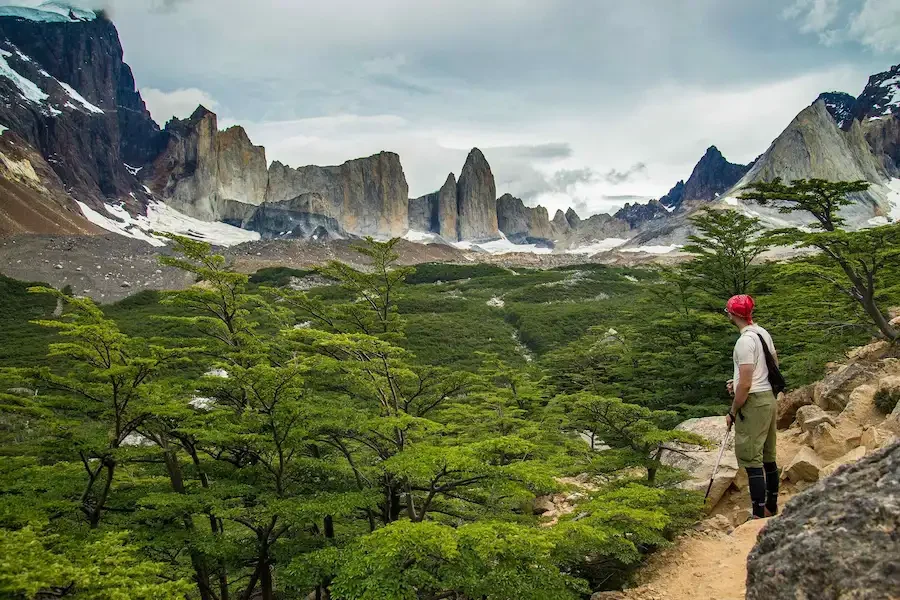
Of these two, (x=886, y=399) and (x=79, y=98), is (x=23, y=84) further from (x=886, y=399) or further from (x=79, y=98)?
(x=886, y=399)

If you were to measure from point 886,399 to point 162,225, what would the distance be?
164m

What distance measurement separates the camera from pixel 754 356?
5.09 m

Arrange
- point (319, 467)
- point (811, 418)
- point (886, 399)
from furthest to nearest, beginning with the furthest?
point (811, 418), point (319, 467), point (886, 399)

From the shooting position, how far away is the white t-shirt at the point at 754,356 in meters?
5.04

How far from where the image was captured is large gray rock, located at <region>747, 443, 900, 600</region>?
2.71 metres

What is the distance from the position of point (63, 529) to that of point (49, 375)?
2.82 m

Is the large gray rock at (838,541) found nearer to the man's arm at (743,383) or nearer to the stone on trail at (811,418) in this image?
the man's arm at (743,383)

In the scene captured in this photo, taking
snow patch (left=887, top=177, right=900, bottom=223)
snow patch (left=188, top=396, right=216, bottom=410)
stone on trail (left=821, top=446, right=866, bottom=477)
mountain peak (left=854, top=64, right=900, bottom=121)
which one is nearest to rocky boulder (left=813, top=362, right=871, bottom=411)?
stone on trail (left=821, top=446, right=866, bottom=477)

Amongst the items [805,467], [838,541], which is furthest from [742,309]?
[805,467]

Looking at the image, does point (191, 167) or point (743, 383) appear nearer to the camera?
point (743, 383)

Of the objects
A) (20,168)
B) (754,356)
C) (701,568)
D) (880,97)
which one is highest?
(880,97)

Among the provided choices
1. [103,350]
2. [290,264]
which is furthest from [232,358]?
[290,264]

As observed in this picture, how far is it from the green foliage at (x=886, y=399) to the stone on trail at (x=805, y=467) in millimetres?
1556

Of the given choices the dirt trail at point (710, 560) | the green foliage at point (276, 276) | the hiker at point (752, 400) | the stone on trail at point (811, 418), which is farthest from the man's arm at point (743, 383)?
the green foliage at point (276, 276)
